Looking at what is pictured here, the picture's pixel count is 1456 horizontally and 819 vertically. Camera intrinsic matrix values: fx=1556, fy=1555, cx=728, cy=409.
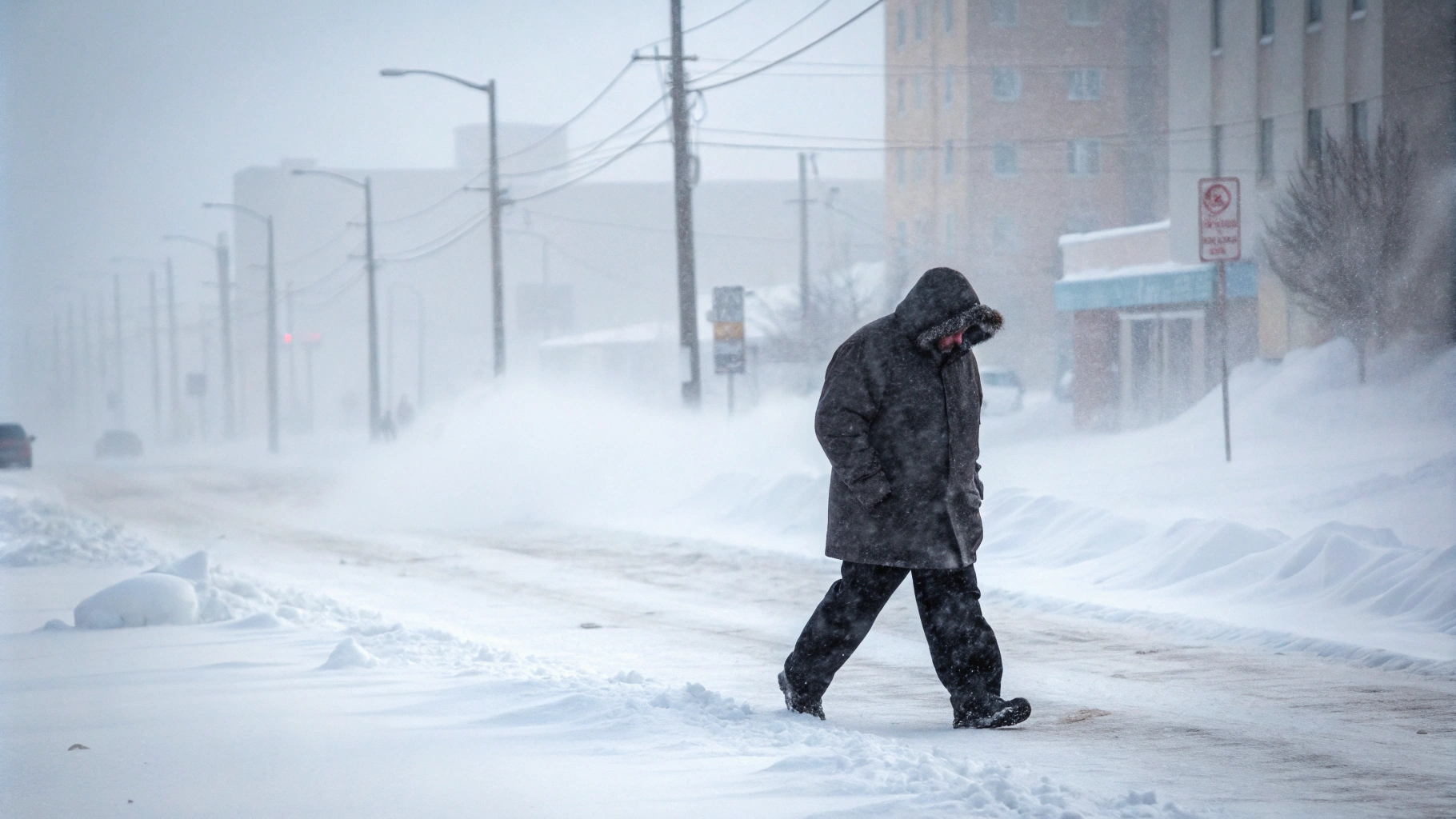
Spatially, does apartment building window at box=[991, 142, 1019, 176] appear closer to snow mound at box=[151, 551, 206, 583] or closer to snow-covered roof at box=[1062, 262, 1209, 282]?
snow-covered roof at box=[1062, 262, 1209, 282]

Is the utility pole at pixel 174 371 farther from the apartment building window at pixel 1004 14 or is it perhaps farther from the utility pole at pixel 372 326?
the apartment building window at pixel 1004 14

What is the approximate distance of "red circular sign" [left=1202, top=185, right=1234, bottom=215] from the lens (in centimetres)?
1390

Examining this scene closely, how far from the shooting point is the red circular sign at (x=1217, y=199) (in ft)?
45.6

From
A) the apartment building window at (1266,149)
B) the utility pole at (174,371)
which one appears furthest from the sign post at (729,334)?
the utility pole at (174,371)

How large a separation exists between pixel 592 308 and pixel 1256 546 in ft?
294

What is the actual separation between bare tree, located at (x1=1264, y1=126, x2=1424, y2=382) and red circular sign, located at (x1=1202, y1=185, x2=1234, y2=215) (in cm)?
763

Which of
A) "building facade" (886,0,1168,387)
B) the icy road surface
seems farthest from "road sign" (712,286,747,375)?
"building facade" (886,0,1168,387)

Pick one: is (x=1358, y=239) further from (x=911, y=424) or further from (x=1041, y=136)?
(x=1041, y=136)

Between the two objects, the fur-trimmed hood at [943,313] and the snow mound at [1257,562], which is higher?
the fur-trimmed hood at [943,313]

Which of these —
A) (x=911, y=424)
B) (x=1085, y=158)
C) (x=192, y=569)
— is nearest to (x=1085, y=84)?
(x=1085, y=158)

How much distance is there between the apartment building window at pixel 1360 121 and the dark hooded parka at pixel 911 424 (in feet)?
60.7

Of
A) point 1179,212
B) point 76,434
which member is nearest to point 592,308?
point 76,434

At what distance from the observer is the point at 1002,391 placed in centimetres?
4478

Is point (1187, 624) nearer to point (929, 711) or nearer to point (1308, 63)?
point (929, 711)
